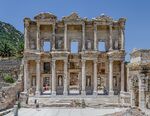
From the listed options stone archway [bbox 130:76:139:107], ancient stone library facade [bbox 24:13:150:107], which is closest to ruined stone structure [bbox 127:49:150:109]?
stone archway [bbox 130:76:139:107]

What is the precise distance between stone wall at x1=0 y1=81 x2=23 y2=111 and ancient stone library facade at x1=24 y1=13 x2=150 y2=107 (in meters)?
2.70

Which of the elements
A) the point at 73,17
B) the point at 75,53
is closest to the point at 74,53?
the point at 75,53

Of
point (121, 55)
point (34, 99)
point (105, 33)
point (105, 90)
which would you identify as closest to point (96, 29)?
point (105, 33)

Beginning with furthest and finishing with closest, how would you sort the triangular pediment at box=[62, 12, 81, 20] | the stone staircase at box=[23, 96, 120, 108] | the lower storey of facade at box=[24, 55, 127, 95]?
the triangular pediment at box=[62, 12, 81, 20]
the lower storey of facade at box=[24, 55, 127, 95]
the stone staircase at box=[23, 96, 120, 108]

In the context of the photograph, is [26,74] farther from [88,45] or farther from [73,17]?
[73,17]

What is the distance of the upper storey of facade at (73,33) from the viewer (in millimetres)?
43938

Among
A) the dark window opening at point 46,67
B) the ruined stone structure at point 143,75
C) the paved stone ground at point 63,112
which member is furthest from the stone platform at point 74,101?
the ruined stone structure at point 143,75

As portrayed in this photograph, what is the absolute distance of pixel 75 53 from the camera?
145 ft

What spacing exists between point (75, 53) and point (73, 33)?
8.23ft

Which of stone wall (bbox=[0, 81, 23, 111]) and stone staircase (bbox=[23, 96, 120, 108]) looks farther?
stone staircase (bbox=[23, 96, 120, 108])

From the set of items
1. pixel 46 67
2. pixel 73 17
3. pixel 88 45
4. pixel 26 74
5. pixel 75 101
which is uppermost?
pixel 73 17

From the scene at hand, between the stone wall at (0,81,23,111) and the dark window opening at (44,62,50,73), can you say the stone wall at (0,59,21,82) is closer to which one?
the dark window opening at (44,62,50,73)

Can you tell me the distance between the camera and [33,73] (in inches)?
1750

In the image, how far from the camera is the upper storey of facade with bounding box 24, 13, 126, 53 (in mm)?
43938
